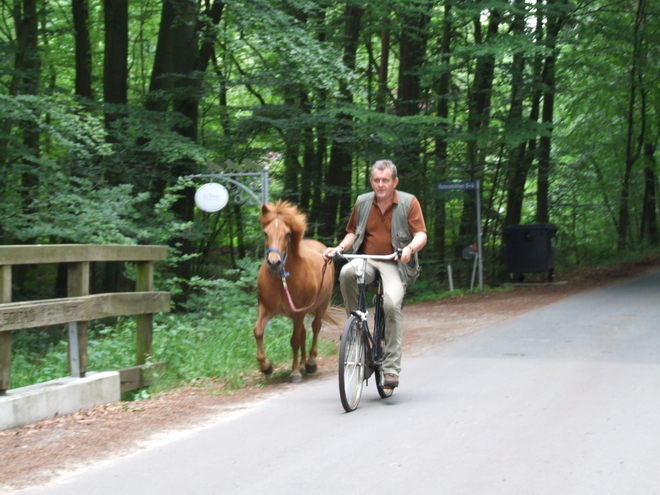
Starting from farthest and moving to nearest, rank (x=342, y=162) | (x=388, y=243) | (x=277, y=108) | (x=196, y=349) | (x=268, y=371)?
1. (x=342, y=162)
2. (x=277, y=108)
3. (x=196, y=349)
4. (x=268, y=371)
5. (x=388, y=243)

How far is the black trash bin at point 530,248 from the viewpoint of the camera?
21.9 m

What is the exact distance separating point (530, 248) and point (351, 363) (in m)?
16.2

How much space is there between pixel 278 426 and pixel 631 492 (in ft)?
9.27

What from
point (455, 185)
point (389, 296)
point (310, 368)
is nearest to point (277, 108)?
point (455, 185)

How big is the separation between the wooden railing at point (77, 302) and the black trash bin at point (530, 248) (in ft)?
50.2

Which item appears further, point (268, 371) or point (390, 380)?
point (268, 371)

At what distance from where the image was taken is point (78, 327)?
719 cm

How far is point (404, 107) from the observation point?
858 inches

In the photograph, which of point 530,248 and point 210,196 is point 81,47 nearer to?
point 210,196

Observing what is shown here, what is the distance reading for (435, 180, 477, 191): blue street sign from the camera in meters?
19.3

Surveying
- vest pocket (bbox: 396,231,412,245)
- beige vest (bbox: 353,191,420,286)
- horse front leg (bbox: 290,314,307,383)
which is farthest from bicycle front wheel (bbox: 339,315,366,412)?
horse front leg (bbox: 290,314,307,383)

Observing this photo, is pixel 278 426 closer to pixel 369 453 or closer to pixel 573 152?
pixel 369 453

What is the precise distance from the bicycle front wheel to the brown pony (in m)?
0.98

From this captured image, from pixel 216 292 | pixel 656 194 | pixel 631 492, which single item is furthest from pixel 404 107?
pixel 656 194
